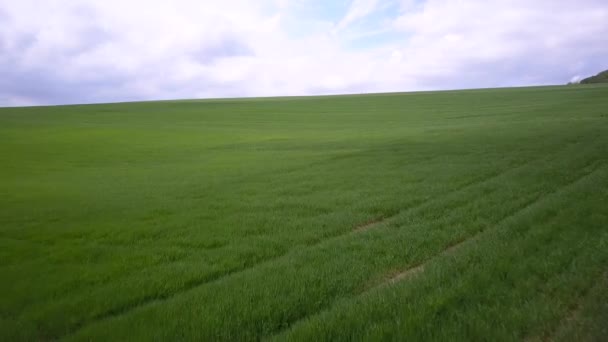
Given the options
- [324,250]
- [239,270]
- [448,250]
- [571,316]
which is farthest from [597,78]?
[571,316]

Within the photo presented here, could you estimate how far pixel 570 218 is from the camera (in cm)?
973

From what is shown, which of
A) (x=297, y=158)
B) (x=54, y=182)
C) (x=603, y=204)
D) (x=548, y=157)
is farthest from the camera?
(x=297, y=158)

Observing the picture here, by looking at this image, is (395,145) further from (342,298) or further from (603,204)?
(342,298)

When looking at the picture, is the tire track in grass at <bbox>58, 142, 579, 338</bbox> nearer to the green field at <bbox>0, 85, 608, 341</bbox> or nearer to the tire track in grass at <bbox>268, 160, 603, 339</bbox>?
the green field at <bbox>0, 85, 608, 341</bbox>

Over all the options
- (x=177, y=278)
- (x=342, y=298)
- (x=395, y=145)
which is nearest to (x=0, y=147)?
(x=395, y=145)

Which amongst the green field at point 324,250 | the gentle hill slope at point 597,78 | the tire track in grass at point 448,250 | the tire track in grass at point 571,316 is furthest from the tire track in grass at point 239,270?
the gentle hill slope at point 597,78

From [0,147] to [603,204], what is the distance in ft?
135

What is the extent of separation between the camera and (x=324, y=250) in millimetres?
9305

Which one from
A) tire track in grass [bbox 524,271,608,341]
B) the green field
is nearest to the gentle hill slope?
the green field

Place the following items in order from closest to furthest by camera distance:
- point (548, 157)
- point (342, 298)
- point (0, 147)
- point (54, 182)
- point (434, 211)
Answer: point (342, 298), point (434, 211), point (548, 157), point (54, 182), point (0, 147)

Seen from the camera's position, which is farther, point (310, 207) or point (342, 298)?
point (310, 207)

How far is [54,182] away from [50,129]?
109 feet

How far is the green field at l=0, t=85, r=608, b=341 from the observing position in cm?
605

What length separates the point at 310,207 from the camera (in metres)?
13.8
